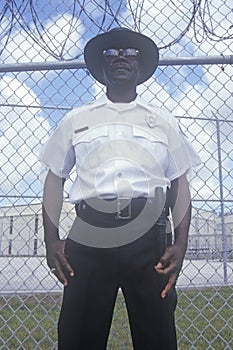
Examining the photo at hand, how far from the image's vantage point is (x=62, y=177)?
1625mm

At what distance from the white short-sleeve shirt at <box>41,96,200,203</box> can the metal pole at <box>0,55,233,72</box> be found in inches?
23.4

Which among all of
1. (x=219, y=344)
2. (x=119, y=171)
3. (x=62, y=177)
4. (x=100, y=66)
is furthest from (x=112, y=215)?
(x=219, y=344)

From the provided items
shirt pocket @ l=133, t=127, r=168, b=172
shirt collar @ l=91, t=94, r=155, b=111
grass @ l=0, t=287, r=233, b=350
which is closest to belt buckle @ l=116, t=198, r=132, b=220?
shirt pocket @ l=133, t=127, r=168, b=172

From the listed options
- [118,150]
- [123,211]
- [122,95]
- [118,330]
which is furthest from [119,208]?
[118,330]

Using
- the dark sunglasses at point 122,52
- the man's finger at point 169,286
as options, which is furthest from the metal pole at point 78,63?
the man's finger at point 169,286

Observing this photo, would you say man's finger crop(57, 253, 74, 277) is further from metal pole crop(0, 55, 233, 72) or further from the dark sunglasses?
metal pole crop(0, 55, 233, 72)

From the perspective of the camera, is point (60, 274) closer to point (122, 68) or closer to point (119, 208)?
point (119, 208)

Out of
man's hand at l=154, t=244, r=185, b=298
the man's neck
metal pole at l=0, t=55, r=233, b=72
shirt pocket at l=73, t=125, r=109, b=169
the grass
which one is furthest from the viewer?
the grass

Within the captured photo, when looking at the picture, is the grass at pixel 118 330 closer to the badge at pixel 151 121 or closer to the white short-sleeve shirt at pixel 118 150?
the white short-sleeve shirt at pixel 118 150

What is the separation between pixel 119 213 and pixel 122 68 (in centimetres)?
56

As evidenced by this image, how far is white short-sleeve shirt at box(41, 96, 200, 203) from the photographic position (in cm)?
153

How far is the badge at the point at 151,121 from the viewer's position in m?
1.62

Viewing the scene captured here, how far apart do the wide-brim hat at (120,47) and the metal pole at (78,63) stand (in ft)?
1.20

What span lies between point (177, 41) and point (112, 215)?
44.4 inches
